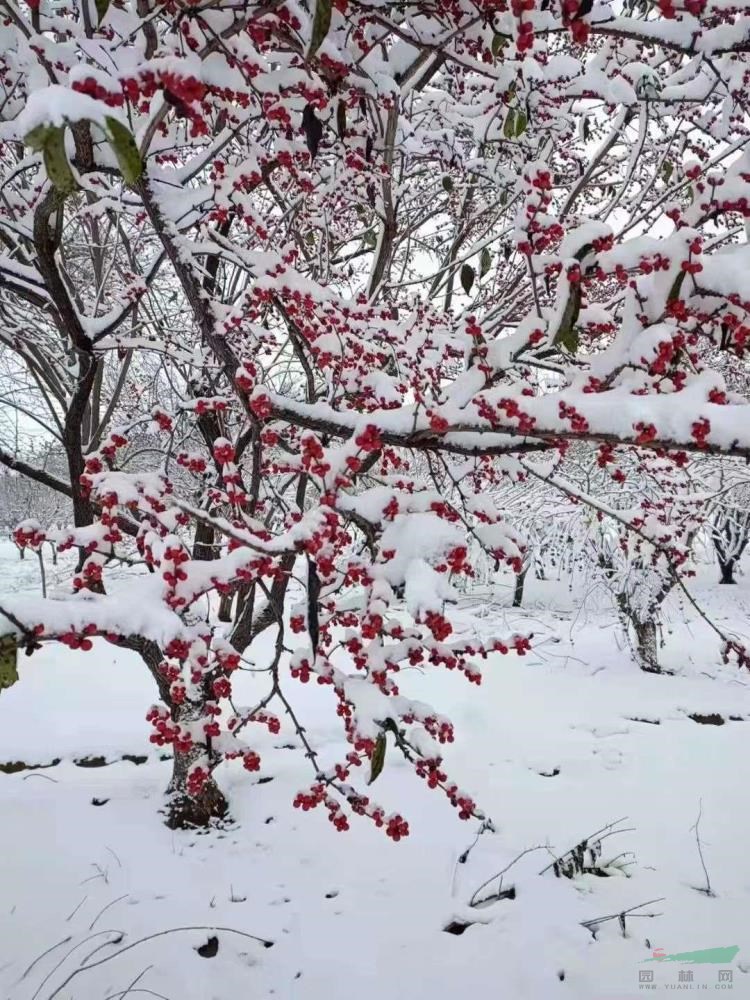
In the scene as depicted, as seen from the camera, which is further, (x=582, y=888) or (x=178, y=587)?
(x=582, y=888)

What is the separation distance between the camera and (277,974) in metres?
2.94

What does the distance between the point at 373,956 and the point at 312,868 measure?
82 cm

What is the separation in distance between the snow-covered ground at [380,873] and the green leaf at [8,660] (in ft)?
7.56

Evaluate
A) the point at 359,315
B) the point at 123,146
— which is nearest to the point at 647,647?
the point at 359,315

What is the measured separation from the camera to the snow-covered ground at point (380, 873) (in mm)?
2932

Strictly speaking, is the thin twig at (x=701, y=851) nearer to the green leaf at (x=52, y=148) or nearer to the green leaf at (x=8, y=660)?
the green leaf at (x=8, y=660)

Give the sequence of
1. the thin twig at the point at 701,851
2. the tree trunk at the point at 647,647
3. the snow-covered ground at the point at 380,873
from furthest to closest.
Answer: the tree trunk at the point at 647,647
the thin twig at the point at 701,851
the snow-covered ground at the point at 380,873

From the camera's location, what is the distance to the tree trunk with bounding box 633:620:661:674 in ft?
28.5

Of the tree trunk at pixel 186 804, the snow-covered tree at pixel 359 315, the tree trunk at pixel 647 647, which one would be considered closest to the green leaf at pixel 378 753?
the snow-covered tree at pixel 359 315

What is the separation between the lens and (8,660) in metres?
1.40

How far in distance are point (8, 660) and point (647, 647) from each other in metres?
9.06

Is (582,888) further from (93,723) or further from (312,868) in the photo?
(93,723)

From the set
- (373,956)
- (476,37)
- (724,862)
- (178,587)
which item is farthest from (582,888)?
(476,37)

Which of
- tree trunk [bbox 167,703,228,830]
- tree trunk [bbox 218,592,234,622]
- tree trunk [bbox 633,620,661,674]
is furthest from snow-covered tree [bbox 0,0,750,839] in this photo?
tree trunk [bbox 633,620,661,674]
